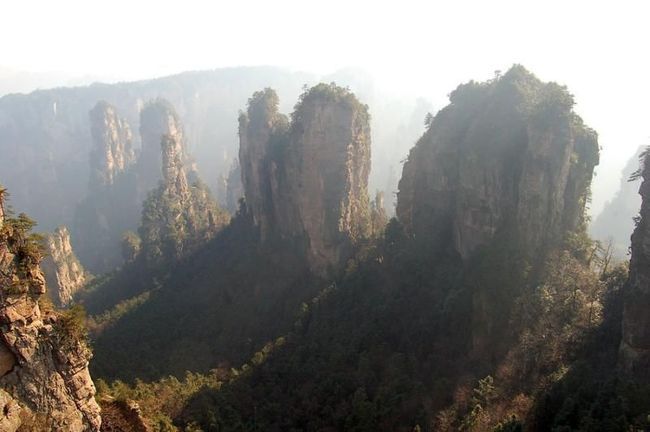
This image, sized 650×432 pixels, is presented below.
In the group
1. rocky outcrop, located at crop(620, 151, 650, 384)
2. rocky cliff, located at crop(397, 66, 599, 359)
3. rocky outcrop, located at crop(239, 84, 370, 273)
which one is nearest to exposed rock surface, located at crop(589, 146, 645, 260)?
rocky outcrop, located at crop(239, 84, 370, 273)

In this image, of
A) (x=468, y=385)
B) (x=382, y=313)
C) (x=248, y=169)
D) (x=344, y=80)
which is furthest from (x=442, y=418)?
(x=344, y=80)

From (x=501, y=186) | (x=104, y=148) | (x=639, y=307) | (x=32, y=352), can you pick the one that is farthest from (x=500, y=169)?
(x=104, y=148)

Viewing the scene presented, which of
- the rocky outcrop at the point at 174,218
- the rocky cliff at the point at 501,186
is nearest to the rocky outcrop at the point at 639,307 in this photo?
the rocky cliff at the point at 501,186

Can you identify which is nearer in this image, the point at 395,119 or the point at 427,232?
the point at 427,232

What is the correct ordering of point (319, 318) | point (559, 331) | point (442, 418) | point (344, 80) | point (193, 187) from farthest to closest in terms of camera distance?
point (344, 80)
point (193, 187)
point (319, 318)
point (559, 331)
point (442, 418)

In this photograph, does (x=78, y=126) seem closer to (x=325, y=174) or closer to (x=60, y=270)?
(x=60, y=270)

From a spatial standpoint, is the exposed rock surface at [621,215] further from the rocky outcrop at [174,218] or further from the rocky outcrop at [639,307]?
the rocky outcrop at [639,307]

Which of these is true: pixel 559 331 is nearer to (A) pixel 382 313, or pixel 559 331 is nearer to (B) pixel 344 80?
(A) pixel 382 313
